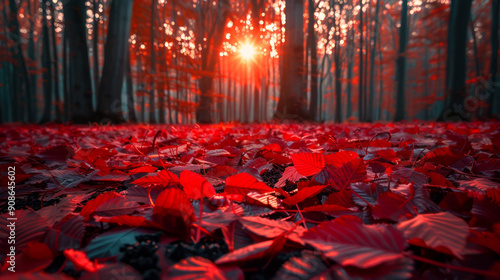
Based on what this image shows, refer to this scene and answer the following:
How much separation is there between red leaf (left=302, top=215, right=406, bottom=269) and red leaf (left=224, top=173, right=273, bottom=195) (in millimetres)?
254

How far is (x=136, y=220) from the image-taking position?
1.53 ft

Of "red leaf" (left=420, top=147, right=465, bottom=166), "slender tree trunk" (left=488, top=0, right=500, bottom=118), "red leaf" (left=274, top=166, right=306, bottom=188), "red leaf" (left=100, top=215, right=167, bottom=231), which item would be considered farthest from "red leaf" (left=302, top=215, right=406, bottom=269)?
"slender tree trunk" (left=488, top=0, right=500, bottom=118)

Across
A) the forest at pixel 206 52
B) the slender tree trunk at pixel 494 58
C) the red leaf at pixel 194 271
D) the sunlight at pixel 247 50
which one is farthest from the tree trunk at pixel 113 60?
the slender tree trunk at pixel 494 58

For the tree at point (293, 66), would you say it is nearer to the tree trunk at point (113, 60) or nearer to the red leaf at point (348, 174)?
the tree trunk at point (113, 60)

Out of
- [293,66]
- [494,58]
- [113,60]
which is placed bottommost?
[293,66]

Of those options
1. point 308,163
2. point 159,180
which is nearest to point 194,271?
point 159,180

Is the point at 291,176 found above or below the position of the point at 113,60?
below

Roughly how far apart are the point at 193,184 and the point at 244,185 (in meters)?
0.15

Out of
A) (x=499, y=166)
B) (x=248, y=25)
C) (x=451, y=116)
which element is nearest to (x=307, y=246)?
(x=499, y=166)

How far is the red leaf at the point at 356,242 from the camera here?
1.10 ft

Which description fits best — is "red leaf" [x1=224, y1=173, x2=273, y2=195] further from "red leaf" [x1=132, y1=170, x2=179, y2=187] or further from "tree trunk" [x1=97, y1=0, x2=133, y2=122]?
"tree trunk" [x1=97, y1=0, x2=133, y2=122]

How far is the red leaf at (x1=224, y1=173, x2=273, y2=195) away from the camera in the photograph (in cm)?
65

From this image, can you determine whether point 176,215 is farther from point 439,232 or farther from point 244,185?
point 439,232

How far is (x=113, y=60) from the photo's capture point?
22.9 feet
